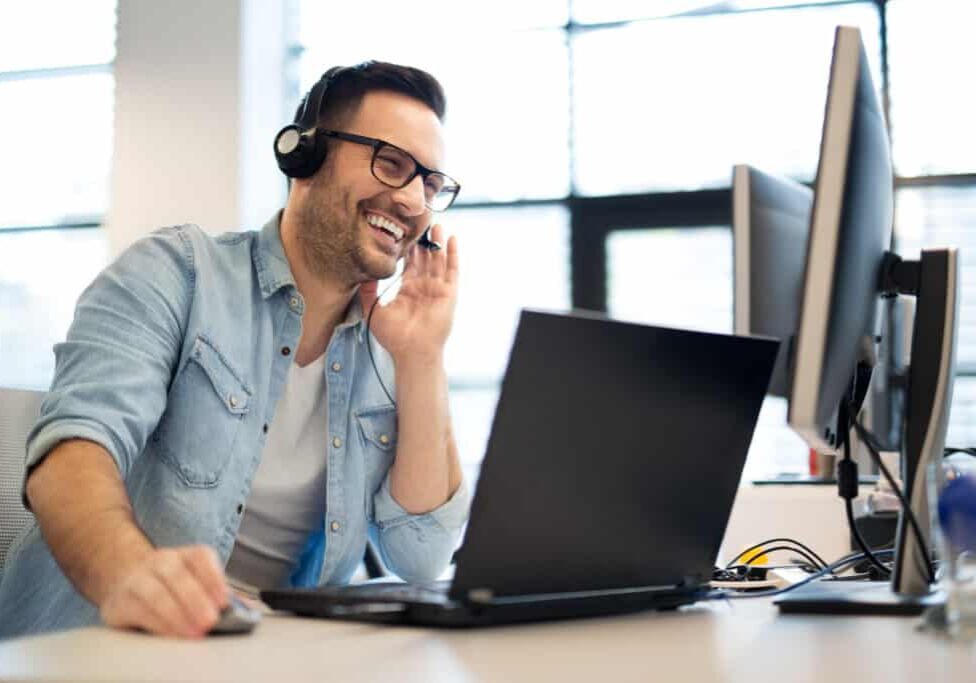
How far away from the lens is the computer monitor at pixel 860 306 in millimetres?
834

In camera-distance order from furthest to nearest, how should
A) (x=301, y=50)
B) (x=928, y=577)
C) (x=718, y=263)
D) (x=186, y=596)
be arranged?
(x=301, y=50) < (x=718, y=263) < (x=928, y=577) < (x=186, y=596)

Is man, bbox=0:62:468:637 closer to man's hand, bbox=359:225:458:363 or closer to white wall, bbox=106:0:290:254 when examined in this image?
man's hand, bbox=359:225:458:363

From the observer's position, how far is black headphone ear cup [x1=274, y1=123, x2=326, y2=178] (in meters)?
1.58

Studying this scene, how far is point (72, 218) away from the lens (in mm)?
4426

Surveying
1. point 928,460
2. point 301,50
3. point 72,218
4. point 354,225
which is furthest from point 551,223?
point 928,460

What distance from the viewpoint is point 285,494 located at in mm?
1419

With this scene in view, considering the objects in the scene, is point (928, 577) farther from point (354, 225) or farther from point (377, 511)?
point (354, 225)

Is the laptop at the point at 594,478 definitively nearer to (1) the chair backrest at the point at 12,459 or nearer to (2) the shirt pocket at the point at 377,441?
(2) the shirt pocket at the point at 377,441

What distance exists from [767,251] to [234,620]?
3.31ft

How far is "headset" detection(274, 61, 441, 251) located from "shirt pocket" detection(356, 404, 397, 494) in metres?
0.27

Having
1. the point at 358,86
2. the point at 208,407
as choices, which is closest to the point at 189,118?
the point at 358,86

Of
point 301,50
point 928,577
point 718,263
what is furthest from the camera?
point 301,50

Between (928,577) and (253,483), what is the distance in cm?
80

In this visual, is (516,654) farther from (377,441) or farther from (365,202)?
(365,202)
